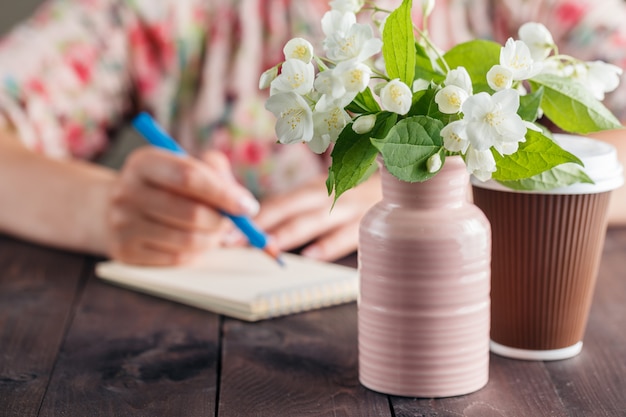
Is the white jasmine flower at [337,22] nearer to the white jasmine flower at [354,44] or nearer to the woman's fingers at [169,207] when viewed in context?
the white jasmine flower at [354,44]

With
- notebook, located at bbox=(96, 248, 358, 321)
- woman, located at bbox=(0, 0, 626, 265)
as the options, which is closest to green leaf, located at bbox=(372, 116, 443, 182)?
notebook, located at bbox=(96, 248, 358, 321)

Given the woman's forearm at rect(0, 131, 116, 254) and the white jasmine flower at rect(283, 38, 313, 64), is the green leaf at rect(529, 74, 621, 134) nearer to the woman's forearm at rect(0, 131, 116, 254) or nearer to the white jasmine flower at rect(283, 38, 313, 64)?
the white jasmine flower at rect(283, 38, 313, 64)

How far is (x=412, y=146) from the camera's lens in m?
0.57

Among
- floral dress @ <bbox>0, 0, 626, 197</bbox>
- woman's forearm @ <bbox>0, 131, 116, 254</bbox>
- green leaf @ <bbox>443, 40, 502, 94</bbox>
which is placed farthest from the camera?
floral dress @ <bbox>0, 0, 626, 197</bbox>

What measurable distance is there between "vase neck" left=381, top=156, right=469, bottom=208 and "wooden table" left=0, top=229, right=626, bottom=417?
14cm

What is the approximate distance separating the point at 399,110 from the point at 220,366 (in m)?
0.29

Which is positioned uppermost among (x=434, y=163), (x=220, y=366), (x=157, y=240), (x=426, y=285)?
(x=434, y=163)

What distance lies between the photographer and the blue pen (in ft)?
3.35

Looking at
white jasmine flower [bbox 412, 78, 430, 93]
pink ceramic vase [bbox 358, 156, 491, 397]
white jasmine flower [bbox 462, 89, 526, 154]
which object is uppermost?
white jasmine flower [bbox 462, 89, 526, 154]

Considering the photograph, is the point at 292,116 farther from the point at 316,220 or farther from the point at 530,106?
the point at 316,220

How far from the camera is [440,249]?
0.62 m

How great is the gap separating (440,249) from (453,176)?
51 mm

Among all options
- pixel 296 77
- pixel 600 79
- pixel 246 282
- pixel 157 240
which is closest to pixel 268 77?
pixel 296 77

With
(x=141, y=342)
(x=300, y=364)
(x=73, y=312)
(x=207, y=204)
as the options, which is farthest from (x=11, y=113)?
(x=300, y=364)
